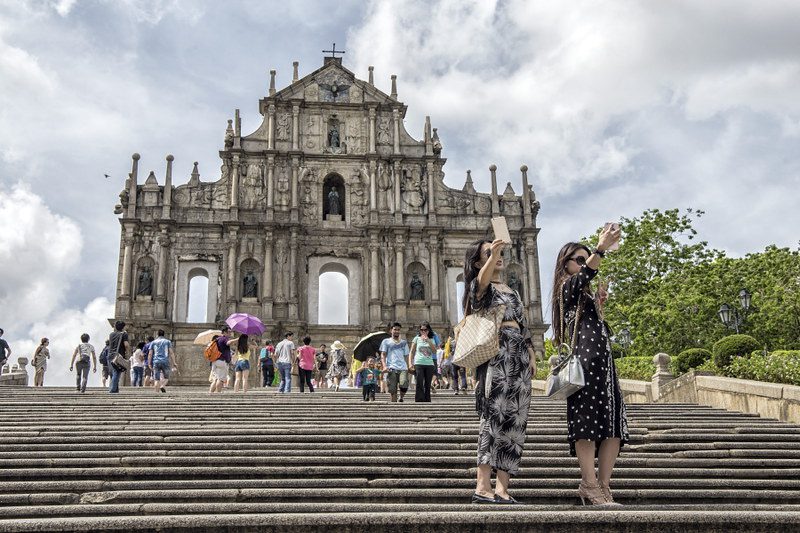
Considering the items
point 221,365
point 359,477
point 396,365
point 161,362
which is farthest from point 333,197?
point 359,477

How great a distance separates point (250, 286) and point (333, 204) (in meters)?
5.01

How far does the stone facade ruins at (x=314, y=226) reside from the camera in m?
30.9

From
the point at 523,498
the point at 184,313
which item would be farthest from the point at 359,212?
the point at 523,498

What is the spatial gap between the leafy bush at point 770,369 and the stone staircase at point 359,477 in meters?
1.83

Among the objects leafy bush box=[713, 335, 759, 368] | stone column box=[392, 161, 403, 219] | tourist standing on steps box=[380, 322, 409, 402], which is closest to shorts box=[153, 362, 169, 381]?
tourist standing on steps box=[380, 322, 409, 402]

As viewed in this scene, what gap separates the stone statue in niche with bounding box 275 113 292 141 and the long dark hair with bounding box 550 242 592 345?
29030 millimetres

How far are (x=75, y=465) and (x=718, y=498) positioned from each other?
556 centimetres

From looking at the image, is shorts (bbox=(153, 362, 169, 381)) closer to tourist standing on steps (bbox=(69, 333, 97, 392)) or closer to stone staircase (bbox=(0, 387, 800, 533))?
tourist standing on steps (bbox=(69, 333, 97, 392))

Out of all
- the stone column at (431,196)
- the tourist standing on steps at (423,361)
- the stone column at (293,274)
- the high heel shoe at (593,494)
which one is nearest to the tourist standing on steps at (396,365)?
the tourist standing on steps at (423,361)

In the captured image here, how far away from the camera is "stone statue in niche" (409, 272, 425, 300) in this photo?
31.7m

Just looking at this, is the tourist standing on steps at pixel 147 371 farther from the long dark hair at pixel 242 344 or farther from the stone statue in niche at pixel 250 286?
the stone statue in niche at pixel 250 286

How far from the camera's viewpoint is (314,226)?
3247 cm

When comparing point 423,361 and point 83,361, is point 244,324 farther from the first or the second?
point 423,361

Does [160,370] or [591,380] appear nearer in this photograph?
[591,380]
